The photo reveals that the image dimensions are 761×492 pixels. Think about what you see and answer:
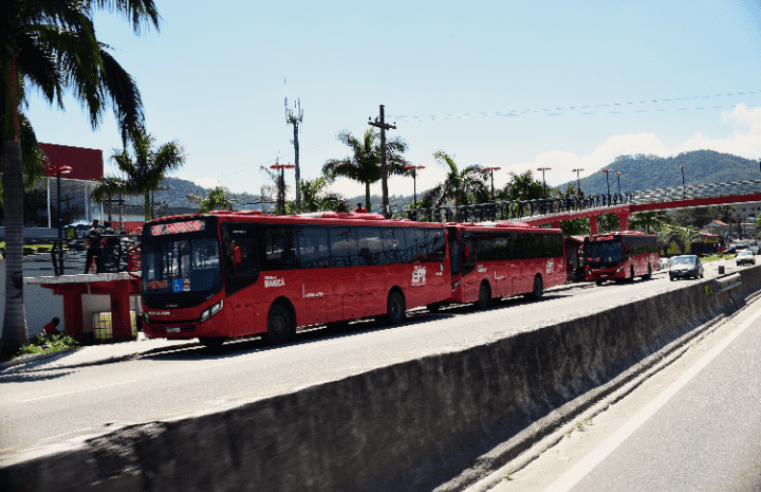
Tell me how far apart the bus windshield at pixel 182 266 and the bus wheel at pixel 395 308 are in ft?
24.0

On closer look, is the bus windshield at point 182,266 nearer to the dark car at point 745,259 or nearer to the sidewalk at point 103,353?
the sidewalk at point 103,353

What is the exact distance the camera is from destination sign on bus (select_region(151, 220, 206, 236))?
16641mm

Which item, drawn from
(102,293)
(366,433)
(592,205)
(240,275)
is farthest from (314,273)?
(592,205)

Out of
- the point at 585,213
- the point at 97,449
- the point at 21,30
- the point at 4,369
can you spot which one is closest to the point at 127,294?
the point at 4,369

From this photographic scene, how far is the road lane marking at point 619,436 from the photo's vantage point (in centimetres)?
577

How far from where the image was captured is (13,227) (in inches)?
754

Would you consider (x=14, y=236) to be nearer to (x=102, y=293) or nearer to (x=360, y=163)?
(x=102, y=293)

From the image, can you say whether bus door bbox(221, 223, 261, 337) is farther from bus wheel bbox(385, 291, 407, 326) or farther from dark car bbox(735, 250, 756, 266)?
dark car bbox(735, 250, 756, 266)


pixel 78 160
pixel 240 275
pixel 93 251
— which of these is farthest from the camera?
pixel 78 160

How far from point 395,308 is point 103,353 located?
346 inches

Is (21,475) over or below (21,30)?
below

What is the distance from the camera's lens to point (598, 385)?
9.23 m

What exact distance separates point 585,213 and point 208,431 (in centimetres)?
6242

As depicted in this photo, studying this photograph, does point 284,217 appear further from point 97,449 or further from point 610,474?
point 97,449
